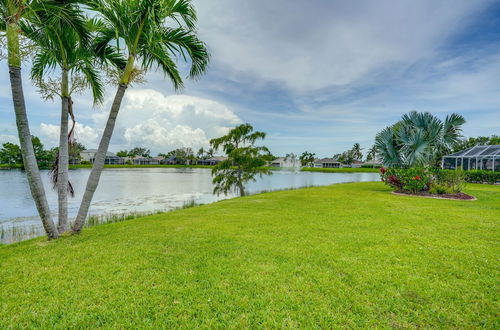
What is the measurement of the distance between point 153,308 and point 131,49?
220 inches

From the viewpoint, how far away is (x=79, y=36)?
571cm

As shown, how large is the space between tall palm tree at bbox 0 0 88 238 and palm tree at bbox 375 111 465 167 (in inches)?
666

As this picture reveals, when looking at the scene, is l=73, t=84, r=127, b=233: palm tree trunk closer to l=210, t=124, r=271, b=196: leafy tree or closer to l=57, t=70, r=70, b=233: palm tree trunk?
l=57, t=70, r=70, b=233: palm tree trunk

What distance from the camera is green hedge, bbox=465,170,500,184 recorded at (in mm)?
19266

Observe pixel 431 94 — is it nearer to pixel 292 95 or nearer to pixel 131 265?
A: pixel 292 95

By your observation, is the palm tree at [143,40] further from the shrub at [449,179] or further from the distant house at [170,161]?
the distant house at [170,161]

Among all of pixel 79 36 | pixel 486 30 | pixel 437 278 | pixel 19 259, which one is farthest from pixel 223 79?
pixel 437 278

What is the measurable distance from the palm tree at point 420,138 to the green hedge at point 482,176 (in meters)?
8.20

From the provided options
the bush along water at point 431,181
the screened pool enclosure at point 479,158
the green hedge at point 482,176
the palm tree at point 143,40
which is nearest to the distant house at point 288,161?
the screened pool enclosure at point 479,158

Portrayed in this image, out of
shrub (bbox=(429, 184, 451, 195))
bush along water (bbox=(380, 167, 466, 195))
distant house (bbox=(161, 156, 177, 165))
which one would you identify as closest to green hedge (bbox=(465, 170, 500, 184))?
bush along water (bbox=(380, 167, 466, 195))

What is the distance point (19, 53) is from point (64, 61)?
4.43 ft

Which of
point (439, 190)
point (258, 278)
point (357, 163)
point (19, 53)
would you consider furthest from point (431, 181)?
point (357, 163)

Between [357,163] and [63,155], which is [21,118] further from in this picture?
[357,163]

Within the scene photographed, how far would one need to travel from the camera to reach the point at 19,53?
456cm
